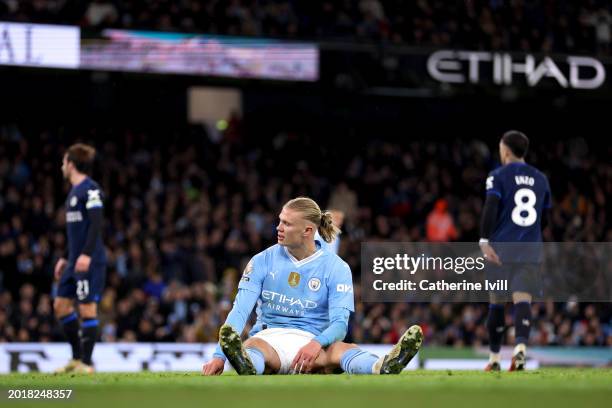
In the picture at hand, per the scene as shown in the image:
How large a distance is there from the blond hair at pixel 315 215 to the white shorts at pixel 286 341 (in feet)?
2.37

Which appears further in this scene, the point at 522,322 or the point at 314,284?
the point at 522,322

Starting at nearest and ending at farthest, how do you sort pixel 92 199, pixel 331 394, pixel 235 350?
pixel 331 394 → pixel 235 350 → pixel 92 199

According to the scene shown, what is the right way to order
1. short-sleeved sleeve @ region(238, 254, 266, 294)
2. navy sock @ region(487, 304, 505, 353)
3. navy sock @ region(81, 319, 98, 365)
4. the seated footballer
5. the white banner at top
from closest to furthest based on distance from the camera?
the seated footballer < short-sleeved sleeve @ region(238, 254, 266, 294) < navy sock @ region(487, 304, 505, 353) < navy sock @ region(81, 319, 98, 365) < the white banner at top

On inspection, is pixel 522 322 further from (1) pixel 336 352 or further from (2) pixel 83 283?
(2) pixel 83 283

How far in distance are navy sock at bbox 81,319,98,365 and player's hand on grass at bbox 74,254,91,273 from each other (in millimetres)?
583

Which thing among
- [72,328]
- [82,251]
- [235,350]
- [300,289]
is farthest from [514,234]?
[72,328]

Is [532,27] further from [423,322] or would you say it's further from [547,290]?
[547,290]

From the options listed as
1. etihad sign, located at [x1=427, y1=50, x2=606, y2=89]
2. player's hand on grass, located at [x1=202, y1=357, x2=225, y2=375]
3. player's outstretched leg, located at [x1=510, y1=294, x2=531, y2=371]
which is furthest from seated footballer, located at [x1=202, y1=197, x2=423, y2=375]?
etihad sign, located at [x1=427, y1=50, x2=606, y2=89]

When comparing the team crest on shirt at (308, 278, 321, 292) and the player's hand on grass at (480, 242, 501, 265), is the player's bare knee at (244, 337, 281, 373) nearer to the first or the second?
the team crest on shirt at (308, 278, 321, 292)

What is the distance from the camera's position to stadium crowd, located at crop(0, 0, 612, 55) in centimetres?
1875

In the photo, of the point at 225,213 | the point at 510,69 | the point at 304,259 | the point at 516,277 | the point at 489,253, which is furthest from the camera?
the point at 510,69

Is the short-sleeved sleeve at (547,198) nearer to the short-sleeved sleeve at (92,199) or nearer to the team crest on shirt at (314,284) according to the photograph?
the team crest on shirt at (314,284)

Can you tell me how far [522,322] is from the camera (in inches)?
356

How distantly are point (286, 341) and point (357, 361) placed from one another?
18.9 inches
